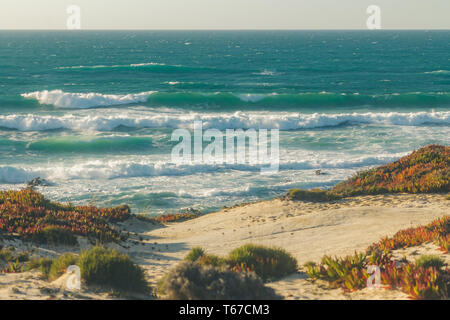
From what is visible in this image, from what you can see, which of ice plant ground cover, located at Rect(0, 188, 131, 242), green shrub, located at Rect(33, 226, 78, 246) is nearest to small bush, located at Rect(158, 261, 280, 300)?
green shrub, located at Rect(33, 226, 78, 246)

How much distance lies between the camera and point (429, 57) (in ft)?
314

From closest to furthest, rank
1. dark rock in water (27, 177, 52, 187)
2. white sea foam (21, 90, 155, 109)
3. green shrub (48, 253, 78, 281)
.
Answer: green shrub (48, 253, 78, 281), dark rock in water (27, 177, 52, 187), white sea foam (21, 90, 155, 109)

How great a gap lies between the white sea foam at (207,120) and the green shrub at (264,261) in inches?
1124

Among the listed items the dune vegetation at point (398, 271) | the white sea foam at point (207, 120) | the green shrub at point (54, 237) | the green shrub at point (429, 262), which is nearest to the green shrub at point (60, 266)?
the green shrub at point (54, 237)

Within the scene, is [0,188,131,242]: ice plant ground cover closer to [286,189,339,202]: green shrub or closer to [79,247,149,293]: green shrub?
[79,247,149,293]: green shrub

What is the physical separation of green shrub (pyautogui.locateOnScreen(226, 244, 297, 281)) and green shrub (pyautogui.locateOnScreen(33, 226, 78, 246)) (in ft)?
13.7

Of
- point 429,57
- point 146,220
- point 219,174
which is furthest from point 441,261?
point 429,57

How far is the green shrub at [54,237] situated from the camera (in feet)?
36.6

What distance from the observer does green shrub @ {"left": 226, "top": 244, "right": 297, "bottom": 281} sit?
29.2ft

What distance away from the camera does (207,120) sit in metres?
38.8

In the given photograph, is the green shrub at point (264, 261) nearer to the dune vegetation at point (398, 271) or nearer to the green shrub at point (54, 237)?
the dune vegetation at point (398, 271)

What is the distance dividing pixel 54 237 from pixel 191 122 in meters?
28.0

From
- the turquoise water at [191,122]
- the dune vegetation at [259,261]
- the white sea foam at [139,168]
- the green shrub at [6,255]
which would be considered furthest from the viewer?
the white sea foam at [139,168]

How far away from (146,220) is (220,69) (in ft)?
200
